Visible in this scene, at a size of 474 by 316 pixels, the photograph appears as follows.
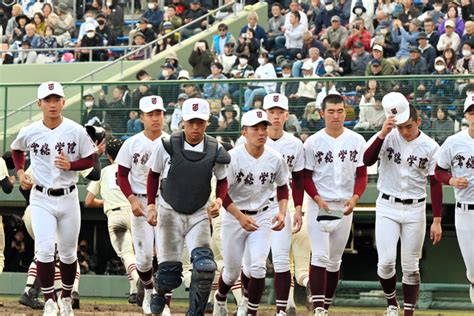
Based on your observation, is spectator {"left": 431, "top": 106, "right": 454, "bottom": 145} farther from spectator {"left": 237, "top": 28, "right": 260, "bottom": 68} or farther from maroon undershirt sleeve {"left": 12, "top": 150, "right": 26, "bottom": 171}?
maroon undershirt sleeve {"left": 12, "top": 150, "right": 26, "bottom": 171}

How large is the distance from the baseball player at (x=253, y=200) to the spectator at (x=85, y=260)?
7601 millimetres

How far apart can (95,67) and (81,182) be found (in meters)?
5.91

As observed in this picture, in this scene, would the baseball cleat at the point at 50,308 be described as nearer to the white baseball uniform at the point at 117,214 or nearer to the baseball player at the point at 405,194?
the white baseball uniform at the point at 117,214

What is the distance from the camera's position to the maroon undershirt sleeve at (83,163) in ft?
49.2

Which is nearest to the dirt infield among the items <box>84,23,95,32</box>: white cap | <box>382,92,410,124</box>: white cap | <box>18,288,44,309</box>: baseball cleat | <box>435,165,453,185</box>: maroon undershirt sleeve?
<box>18,288,44,309</box>: baseball cleat

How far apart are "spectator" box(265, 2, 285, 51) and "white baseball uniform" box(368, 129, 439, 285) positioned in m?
11.4

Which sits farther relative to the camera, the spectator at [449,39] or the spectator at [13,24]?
the spectator at [13,24]

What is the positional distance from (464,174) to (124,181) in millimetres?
3758

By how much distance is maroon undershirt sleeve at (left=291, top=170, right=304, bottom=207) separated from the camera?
1512 cm

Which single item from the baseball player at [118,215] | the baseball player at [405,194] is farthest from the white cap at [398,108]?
the baseball player at [118,215]

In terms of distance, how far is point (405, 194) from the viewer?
1484 cm

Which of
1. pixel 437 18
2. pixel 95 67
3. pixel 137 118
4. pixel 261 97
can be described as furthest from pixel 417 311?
pixel 95 67

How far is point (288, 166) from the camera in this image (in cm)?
1528

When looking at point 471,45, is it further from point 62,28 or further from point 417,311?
point 62,28
